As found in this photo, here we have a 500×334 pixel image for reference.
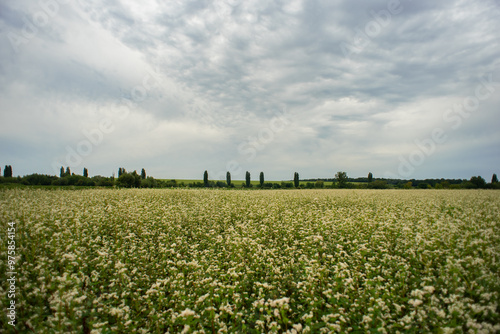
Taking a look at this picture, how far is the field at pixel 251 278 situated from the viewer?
13.9ft

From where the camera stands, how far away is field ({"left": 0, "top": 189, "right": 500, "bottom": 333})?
13.9 feet

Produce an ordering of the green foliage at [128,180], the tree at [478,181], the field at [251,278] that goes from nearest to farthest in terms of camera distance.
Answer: the field at [251,278] < the green foliage at [128,180] < the tree at [478,181]

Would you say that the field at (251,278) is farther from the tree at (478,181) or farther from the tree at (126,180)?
the tree at (478,181)

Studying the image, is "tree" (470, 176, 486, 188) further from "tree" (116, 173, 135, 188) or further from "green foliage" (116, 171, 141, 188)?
"tree" (116, 173, 135, 188)

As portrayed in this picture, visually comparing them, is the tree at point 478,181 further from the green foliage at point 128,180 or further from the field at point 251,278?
the green foliage at point 128,180

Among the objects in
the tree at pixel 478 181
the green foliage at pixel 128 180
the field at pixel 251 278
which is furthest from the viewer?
the tree at pixel 478 181

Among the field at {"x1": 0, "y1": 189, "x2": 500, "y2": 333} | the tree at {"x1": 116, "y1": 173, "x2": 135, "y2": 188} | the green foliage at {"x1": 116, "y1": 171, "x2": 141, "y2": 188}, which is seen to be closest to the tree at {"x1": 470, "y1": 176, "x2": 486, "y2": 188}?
the field at {"x1": 0, "y1": 189, "x2": 500, "y2": 333}

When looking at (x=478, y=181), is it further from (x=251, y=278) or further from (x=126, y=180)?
(x=126, y=180)

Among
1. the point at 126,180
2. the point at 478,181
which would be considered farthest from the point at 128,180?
the point at 478,181

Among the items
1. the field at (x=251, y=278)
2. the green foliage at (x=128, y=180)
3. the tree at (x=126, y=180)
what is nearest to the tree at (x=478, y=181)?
the field at (x=251, y=278)

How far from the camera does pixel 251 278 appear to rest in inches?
247

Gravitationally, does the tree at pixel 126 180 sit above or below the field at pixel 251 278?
above

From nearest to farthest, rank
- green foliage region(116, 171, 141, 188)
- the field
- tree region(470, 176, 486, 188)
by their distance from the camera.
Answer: the field → green foliage region(116, 171, 141, 188) → tree region(470, 176, 486, 188)

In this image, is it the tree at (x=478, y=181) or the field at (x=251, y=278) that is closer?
the field at (x=251, y=278)
